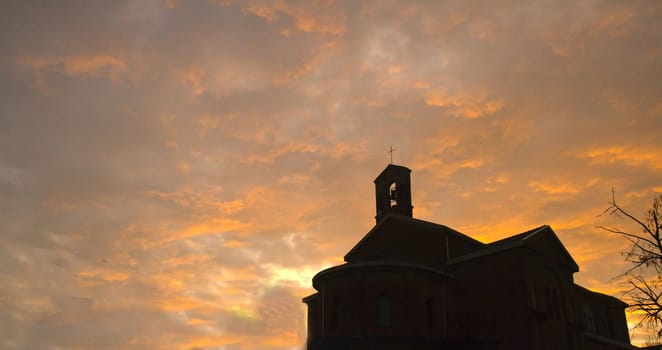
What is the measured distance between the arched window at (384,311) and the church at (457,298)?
0.05 m

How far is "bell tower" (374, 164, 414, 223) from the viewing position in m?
32.8

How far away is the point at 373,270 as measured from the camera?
86.4 feet

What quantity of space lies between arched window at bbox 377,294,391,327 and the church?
5 centimetres

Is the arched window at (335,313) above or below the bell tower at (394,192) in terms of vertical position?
below

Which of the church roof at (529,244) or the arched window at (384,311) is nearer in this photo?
the arched window at (384,311)

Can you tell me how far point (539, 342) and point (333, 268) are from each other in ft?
33.2

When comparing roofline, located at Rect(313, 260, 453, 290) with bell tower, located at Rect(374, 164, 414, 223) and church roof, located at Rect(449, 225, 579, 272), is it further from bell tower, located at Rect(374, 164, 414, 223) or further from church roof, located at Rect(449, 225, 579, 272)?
bell tower, located at Rect(374, 164, 414, 223)

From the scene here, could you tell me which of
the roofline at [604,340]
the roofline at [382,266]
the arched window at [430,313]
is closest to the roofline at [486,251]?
the roofline at [382,266]

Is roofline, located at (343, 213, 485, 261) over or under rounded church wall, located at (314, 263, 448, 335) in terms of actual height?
over

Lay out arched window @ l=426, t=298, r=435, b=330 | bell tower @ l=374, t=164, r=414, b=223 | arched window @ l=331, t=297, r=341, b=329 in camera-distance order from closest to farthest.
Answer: arched window @ l=426, t=298, r=435, b=330
arched window @ l=331, t=297, r=341, b=329
bell tower @ l=374, t=164, r=414, b=223

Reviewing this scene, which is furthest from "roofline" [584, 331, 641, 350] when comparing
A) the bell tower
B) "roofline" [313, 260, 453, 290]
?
the bell tower

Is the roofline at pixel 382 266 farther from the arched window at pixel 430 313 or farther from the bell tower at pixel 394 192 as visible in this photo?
the bell tower at pixel 394 192

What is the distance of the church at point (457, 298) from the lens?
25.6 metres

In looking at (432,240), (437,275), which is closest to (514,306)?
(437,275)
